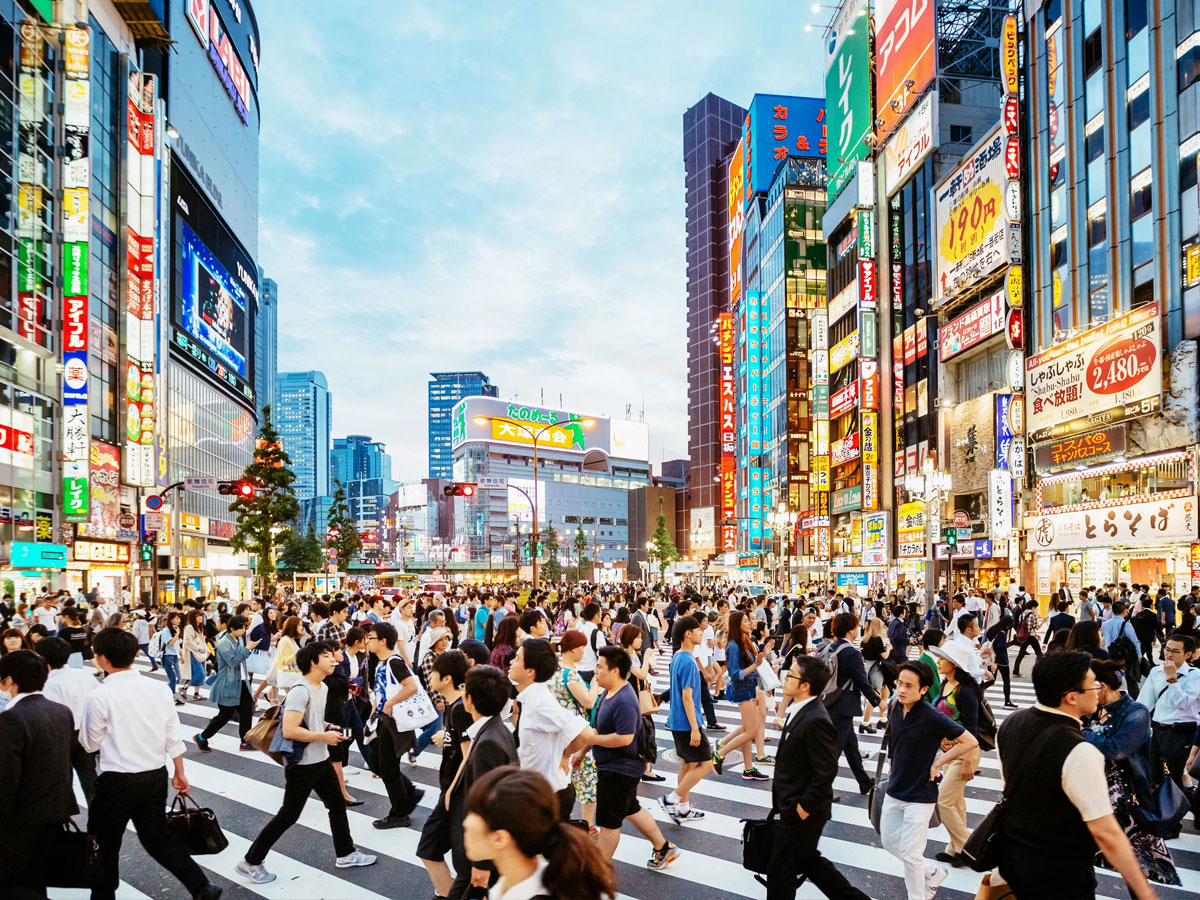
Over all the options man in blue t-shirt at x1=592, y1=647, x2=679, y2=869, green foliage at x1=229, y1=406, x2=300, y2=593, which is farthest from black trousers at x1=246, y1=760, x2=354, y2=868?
green foliage at x1=229, y1=406, x2=300, y2=593

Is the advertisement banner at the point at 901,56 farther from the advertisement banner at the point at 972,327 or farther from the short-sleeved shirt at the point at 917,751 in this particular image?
the short-sleeved shirt at the point at 917,751

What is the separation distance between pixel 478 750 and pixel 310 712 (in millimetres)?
2275

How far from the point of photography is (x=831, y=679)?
8.48 meters

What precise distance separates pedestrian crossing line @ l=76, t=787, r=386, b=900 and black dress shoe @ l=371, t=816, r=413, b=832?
3.20ft

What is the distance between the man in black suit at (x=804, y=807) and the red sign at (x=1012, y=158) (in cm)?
3564

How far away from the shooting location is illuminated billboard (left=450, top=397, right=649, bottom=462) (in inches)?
5792

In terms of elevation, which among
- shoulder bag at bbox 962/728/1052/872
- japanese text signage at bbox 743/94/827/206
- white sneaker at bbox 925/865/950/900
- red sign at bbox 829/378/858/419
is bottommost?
white sneaker at bbox 925/865/950/900

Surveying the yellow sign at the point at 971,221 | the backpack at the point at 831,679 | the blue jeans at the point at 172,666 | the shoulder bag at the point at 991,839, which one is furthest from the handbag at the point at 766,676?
the yellow sign at the point at 971,221

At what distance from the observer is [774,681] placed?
9.89 metres

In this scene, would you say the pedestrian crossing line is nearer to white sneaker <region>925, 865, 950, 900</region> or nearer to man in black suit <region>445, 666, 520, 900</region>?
man in black suit <region>445, 666, 520, 900</region>

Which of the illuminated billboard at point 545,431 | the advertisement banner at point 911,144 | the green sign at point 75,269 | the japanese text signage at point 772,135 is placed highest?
the japanese text signage at point 772,135

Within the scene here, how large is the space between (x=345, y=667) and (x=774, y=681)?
450 centimetres

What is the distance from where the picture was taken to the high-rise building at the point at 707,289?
115 metres

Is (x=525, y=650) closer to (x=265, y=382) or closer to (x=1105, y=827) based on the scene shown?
(x=1105, y=827)
